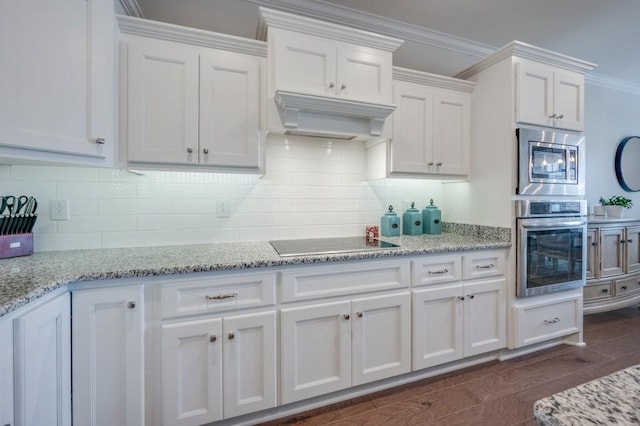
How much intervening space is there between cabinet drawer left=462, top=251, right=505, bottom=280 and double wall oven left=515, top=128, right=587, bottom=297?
0.44 feet

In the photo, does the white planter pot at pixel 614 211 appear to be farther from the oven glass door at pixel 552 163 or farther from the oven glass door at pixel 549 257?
the oven glass door at pixel 552 163

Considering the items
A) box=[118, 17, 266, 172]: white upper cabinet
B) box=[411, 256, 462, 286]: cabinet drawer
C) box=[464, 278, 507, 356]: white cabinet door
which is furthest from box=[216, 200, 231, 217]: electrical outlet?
box=[464, 278, 507, 356]: white cabinet door

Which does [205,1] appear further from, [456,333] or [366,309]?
[456,333]

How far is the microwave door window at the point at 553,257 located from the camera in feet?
7.22

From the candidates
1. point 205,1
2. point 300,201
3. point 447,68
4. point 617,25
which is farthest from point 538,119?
point 205,1

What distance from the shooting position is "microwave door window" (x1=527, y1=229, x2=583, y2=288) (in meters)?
2.20

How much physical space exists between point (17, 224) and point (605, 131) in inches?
225

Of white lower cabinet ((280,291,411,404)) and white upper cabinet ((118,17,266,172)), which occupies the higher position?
white upper cabinet ((118,17,266,172))

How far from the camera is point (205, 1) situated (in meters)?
1.97

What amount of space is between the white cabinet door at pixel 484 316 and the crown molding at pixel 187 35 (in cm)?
217

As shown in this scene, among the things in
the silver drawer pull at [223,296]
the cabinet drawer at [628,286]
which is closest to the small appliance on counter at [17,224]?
the silver drawer pull at [223,296]

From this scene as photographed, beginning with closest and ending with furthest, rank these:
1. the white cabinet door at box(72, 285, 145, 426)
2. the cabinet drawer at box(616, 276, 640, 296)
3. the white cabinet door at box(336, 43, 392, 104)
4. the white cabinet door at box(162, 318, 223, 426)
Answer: the white cabinet door at box(72, 285, 145, 426) < the white cabinet door at box(162, 318, 223, 426) < the white cabinet door at box(336, 43, 392, 104) < the cabinet drawer at box(616, 276, 640, 296)

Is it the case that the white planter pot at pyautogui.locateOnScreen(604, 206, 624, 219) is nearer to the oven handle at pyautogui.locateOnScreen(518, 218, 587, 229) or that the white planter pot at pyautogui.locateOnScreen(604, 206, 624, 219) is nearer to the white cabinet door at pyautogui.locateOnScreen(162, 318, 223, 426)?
the oven handle at pyautogui.locateOnScreen(518, 218, 587, 229)

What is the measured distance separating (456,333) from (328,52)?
6.92 feet
